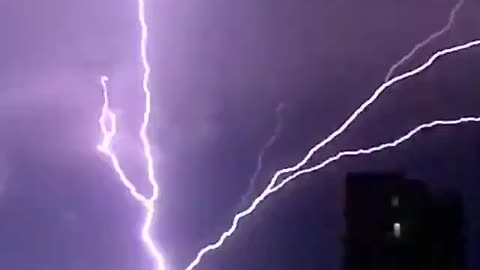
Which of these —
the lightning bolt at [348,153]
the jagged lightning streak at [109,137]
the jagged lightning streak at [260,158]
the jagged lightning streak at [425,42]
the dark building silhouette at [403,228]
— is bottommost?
the dark building silhouette at [403,228]

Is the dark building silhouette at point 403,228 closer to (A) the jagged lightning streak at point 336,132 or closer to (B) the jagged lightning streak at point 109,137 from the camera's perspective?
(A) the jagged lightning streak at point 336,132

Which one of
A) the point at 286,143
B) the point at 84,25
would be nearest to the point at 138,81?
the point at 84,25

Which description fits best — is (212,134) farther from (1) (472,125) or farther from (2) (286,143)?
(1) (472,125)

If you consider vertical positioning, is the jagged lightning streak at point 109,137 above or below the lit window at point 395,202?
above

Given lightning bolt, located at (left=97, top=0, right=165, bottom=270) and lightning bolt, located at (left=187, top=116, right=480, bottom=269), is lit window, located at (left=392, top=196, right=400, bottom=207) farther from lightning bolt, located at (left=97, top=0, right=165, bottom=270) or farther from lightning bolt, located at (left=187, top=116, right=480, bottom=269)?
lightning bolt, located at (left=97, top=0, right=165, bottom=270)

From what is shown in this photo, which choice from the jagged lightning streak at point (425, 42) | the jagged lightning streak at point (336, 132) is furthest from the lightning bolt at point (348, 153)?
the jagged lightning streak at point (425, 42)

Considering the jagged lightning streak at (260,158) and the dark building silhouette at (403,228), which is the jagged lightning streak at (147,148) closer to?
the jagged lightning streak at (260,158)
